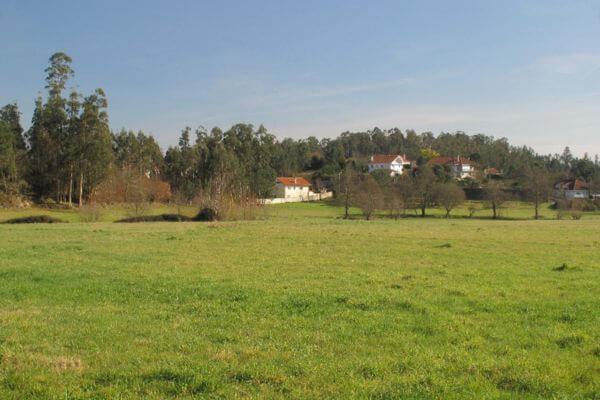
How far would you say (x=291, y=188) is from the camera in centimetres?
14288

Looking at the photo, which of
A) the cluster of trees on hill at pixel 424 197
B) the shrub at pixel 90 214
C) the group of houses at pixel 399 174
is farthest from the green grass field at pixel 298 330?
the group of houses at pixel 399 174

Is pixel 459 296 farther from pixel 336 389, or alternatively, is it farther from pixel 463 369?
pixel 336 389

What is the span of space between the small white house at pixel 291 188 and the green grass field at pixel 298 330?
4692 inches

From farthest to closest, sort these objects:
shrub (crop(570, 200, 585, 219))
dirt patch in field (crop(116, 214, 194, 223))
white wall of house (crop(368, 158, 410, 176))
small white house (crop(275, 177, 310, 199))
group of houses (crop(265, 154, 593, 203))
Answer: white wall of house (crop(368, 158, 410, 176)) < small white house (crop(275, 177, 310, 199)) < group of houses (crop(265, 154, 593, 203)) < shrub (crop(570, 200, 585, 219)) < dirt patch in field (crop(116, 214, 194, 223))

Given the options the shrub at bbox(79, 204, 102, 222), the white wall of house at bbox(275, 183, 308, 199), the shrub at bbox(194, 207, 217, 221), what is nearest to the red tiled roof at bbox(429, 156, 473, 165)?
the white wall of house at bbox(275, 183, 308, 199)

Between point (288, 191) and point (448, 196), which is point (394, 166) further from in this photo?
point (448, 196)

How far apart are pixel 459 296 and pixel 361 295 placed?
259cm

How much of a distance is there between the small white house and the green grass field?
119 m

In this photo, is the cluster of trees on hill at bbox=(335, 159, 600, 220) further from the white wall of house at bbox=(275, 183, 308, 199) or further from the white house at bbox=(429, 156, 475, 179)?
the white house at bbox=(429, 156, 475, 179)

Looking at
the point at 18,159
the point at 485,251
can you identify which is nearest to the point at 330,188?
the point at 18,159

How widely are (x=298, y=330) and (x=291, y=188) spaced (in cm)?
13244

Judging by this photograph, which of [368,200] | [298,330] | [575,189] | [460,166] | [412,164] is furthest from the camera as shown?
[412,164]

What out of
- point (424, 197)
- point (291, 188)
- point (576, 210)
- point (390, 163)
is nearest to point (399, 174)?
point (390, 163)

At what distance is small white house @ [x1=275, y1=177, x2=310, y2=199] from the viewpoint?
462ft
